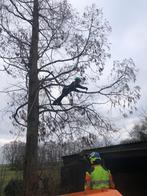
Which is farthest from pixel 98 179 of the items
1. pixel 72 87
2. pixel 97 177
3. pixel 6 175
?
pixel 6 175

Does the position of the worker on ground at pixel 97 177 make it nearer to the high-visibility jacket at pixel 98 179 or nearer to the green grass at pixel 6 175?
the high-visibility jacket at pixel 98 179

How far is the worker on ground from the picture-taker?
10.1 m

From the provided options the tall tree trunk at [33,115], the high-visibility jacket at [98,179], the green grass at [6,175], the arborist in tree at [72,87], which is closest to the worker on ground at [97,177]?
the high-visibility jacket at [98,179]

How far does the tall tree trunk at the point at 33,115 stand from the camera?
21.0 metres

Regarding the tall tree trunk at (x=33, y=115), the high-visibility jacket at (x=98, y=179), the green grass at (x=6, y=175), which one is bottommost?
the high-visibility jacket at (x=98, y=179)

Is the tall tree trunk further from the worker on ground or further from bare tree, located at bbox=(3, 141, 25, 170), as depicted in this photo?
the worker on ground

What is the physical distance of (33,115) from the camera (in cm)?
2233

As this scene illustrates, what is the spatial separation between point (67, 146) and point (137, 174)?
6.39 meters

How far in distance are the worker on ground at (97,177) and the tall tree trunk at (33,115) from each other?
10218 mm

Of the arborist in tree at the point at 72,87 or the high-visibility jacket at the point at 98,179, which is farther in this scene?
the arborist in tree at the point at 72,87

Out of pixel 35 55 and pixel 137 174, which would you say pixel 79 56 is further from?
pixel 137 174

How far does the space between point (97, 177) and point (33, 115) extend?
40.7ft

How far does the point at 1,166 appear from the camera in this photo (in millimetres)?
19625

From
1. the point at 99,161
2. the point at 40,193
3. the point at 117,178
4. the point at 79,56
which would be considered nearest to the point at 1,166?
the point at 40,193
